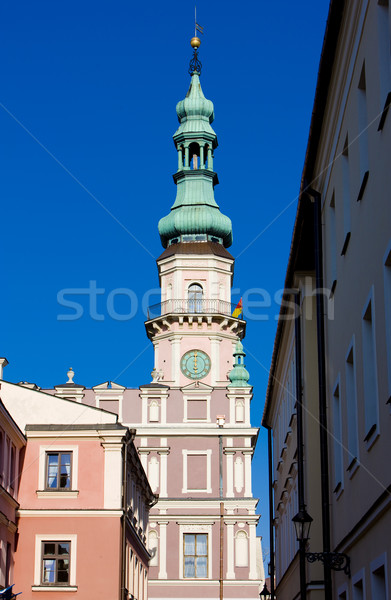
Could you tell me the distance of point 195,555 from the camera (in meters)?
54.6

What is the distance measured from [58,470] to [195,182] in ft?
129

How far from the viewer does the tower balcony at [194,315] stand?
205 ft

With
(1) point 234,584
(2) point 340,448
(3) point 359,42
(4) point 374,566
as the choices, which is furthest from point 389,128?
(1) point 234,584

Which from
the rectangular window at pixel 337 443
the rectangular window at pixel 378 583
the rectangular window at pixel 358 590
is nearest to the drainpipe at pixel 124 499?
the rectangular window at pixel 337 443

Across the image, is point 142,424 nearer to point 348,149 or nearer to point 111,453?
point 111,453

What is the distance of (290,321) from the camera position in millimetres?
25469

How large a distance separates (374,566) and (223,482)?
44239 mm

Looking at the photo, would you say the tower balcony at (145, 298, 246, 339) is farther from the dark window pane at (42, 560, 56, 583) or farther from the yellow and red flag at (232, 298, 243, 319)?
the dark window pane at (42, 560, 56, 583)

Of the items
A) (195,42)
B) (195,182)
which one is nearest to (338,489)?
(195,182)

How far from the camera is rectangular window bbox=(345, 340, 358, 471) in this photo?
14016 mm

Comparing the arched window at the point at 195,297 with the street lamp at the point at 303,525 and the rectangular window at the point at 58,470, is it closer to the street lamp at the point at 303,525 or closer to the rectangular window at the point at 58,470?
the rectangular window at the point at 58,470

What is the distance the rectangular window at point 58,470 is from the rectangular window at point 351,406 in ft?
64.5

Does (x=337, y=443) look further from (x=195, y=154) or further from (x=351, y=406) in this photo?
(x=195, y=154)

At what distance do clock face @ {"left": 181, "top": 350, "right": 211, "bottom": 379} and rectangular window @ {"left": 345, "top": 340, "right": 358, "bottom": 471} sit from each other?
1838 inches
